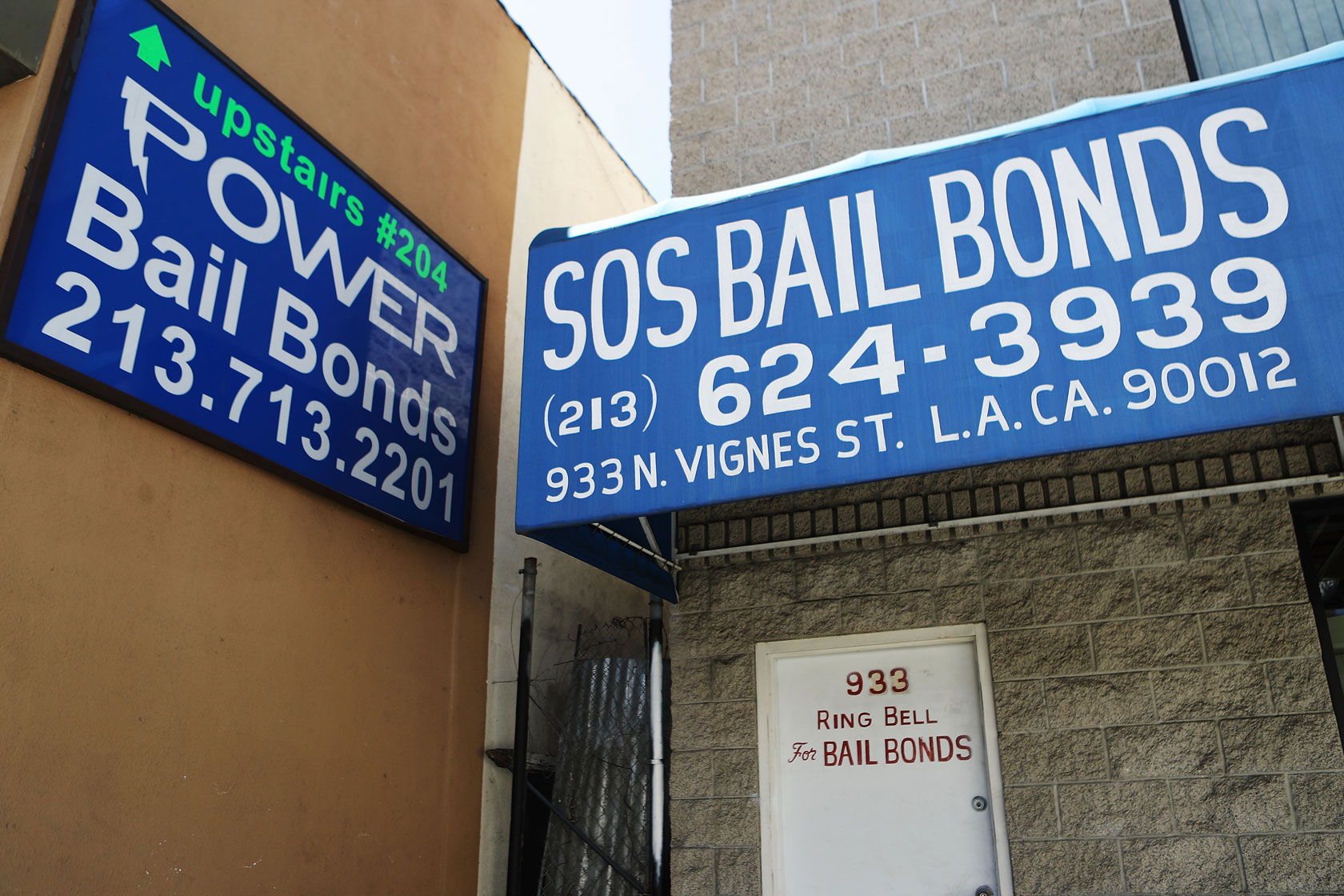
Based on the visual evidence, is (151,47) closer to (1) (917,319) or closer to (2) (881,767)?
(1) (917,319)

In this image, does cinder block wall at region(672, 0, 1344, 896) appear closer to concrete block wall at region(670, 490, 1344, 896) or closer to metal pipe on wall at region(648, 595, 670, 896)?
concrete block wall at region(670, 490, 1344, 896)

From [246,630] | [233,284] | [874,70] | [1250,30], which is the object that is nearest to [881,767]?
[246,630]

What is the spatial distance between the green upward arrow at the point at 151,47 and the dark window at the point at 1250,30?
16.3 ft

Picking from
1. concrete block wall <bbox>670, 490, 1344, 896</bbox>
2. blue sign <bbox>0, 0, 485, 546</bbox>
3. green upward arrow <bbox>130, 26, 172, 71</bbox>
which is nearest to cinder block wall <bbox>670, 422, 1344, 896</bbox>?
concrete block wall <bbox>670, 490, 1344, 896</bbox>

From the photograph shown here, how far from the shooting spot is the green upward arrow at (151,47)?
4.43m

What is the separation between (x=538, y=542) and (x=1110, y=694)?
142 inches

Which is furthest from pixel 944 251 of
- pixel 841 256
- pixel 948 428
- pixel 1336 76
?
pixel 1336 76

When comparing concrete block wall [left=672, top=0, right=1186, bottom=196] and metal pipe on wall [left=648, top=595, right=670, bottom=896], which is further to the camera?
concrete block wall [left=672, top=0, right=1186, bottom=196]

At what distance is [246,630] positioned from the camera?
14.8ft

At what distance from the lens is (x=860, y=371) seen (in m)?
Result: 3.79

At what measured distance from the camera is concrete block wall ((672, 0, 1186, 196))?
18.1 ft

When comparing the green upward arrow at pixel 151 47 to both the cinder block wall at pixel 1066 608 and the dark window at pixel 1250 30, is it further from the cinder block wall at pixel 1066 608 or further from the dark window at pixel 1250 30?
the dark window at pixel 1250 30

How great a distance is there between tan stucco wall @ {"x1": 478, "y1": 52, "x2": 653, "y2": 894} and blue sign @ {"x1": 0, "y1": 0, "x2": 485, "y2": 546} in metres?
0.57

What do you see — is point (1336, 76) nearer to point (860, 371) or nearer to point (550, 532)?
point (860, 371)
